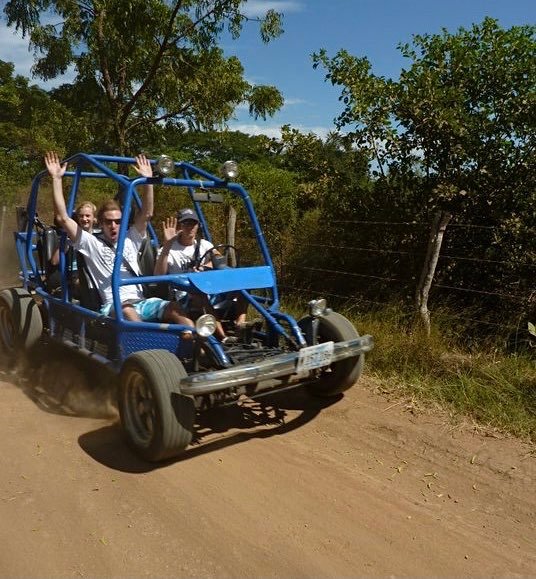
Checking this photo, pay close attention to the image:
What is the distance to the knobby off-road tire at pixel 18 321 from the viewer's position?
5277 mm

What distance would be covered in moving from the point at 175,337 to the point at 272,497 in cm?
121

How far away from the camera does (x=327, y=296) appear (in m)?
7.21

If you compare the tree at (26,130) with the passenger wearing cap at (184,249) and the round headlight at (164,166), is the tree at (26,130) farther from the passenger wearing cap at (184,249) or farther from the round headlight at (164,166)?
the round headlight at (164,166)

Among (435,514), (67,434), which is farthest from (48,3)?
(435,514)

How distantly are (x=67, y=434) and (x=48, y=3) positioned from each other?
6.77m

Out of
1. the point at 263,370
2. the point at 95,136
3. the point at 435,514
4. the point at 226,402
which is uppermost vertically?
the point at 95,136

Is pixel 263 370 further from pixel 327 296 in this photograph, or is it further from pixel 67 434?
pixel 327 296

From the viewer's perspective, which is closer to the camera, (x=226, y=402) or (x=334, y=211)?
(x=226, y=402)

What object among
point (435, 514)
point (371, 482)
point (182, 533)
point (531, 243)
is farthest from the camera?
point (531, 243)

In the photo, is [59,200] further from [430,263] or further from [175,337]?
[430,263]

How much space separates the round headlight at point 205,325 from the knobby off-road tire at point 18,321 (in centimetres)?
226

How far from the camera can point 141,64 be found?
29.3ft

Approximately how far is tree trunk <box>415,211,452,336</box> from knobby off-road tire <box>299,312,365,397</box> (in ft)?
4.72

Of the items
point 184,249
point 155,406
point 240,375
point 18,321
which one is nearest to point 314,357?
point 240,375
